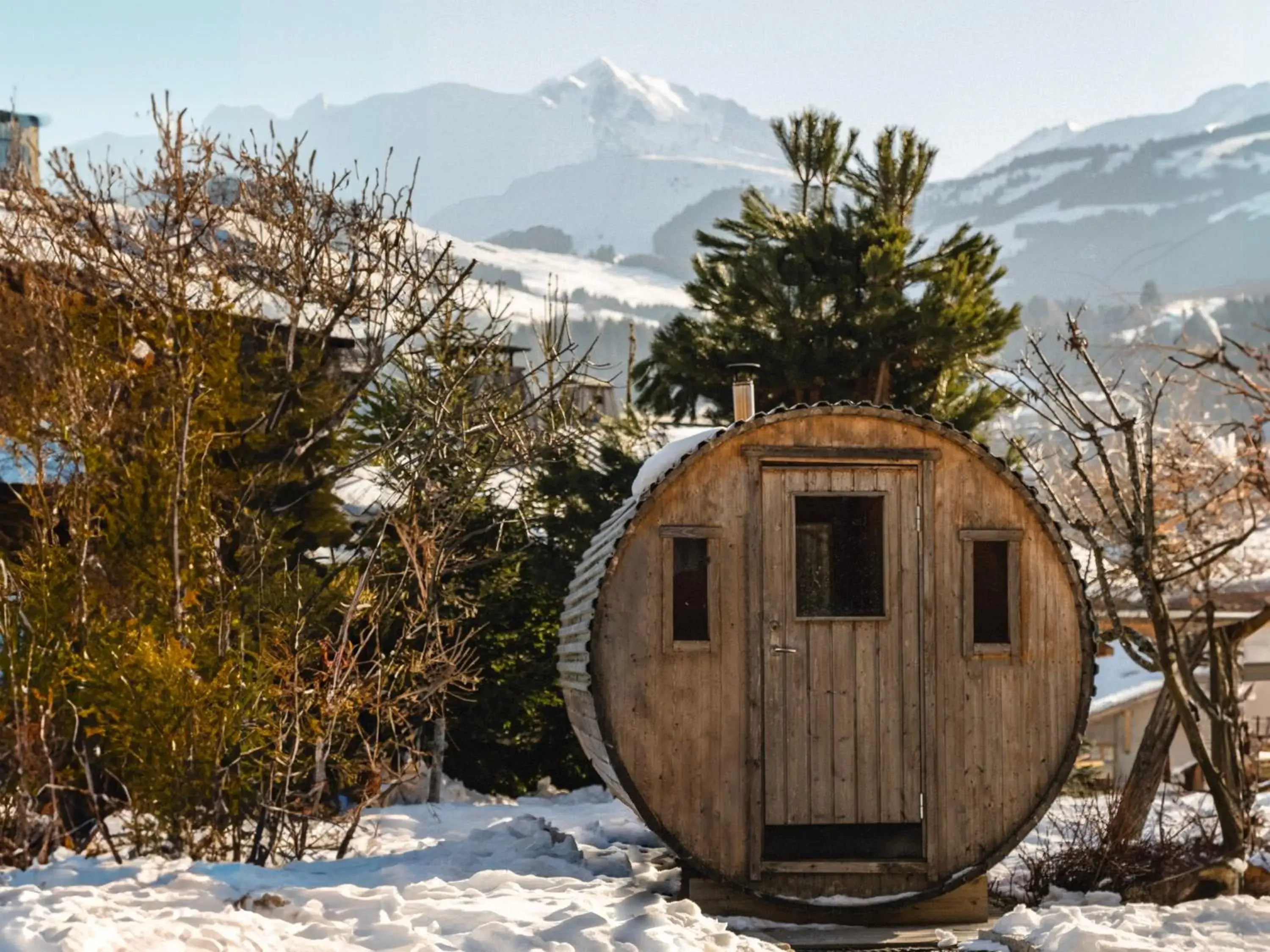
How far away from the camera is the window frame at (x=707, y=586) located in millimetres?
9000

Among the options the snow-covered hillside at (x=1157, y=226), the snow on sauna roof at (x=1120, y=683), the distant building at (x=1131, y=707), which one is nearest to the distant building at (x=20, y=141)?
the distant building at (x=1131, y=707)

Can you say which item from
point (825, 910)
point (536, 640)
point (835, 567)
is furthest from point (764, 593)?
point (536, 640)

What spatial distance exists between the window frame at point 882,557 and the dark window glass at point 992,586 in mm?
632

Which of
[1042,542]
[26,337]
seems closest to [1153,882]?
[1042,542]

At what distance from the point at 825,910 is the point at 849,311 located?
874 centimetres

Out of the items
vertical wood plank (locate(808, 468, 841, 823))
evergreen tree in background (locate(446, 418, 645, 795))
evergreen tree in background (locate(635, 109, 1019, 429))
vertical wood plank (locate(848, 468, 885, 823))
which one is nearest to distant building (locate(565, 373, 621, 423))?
evergreen tree in background (locate(446, 418, 645, 795))

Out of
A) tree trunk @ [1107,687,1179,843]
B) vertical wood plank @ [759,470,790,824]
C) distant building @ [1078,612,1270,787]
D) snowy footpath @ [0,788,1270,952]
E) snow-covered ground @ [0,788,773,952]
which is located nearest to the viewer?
snow-covered ground @ [0,788,773,952]

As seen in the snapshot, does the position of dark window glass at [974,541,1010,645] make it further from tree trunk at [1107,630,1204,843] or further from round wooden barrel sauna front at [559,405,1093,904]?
tree trunk at [1107,630,1204,843]

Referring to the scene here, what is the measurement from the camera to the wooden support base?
907cm

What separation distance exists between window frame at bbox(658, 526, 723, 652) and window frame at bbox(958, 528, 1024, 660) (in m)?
1.64

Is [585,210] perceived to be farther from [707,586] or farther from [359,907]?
[359,907]

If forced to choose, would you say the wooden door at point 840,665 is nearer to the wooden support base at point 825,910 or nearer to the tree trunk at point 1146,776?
the wooden support base at point 825,910

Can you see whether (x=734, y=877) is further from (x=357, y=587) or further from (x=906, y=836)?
(x=357, y=587)

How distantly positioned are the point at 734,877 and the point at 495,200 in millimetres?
185071
